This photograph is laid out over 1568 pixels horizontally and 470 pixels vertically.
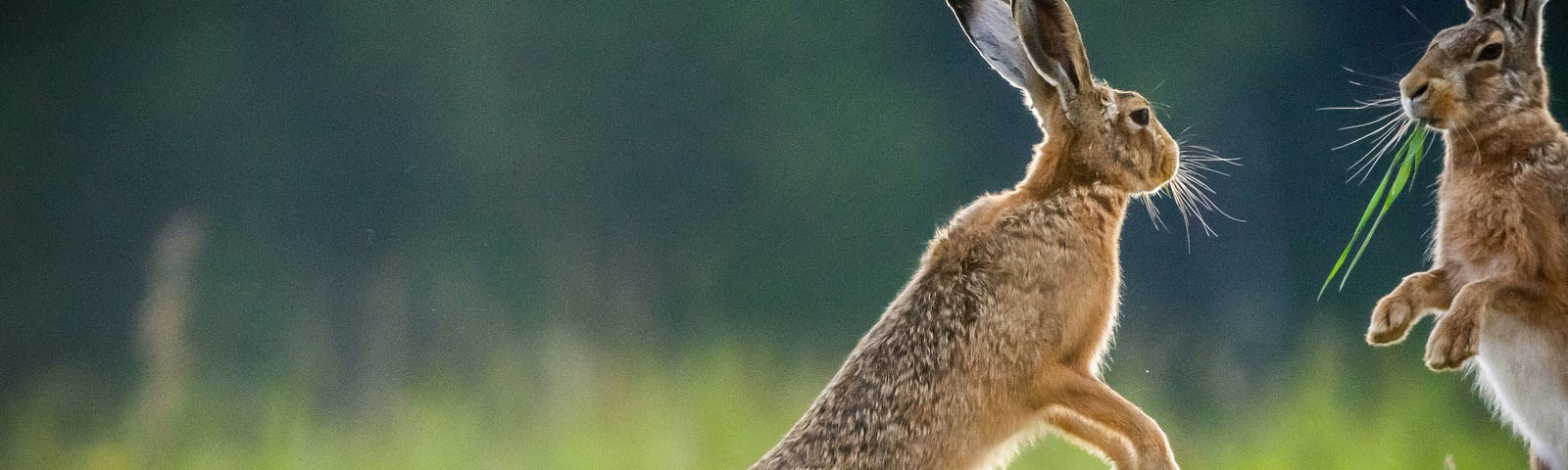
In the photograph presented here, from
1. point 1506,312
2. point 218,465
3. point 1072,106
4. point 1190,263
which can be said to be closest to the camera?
point 1506,312

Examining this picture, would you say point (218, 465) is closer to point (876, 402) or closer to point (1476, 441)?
point (876, 402)

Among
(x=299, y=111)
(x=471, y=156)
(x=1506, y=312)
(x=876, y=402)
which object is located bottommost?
(x=1506, y=312)

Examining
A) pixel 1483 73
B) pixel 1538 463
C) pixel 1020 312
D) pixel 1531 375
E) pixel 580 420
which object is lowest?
→ pixel 1538 463

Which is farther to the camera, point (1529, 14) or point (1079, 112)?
point (1079, 112)

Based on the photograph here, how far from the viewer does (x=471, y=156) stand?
2.97 m

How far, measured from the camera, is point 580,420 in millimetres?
2945

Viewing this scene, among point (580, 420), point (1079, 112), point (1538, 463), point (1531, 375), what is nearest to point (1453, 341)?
point (1531, 375)

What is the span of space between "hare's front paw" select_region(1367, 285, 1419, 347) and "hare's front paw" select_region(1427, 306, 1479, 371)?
85mm

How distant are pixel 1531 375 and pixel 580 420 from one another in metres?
1.93

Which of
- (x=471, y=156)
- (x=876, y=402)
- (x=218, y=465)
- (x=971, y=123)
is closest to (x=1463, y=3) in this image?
(x=971, y=123)

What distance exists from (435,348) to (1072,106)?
154cm

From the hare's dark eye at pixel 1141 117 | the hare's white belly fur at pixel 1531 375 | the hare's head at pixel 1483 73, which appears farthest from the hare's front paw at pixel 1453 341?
the hare's dark eye at pixel 1141 117

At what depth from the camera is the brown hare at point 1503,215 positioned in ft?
7.08

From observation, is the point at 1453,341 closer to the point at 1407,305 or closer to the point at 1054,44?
the point at 1407,305
